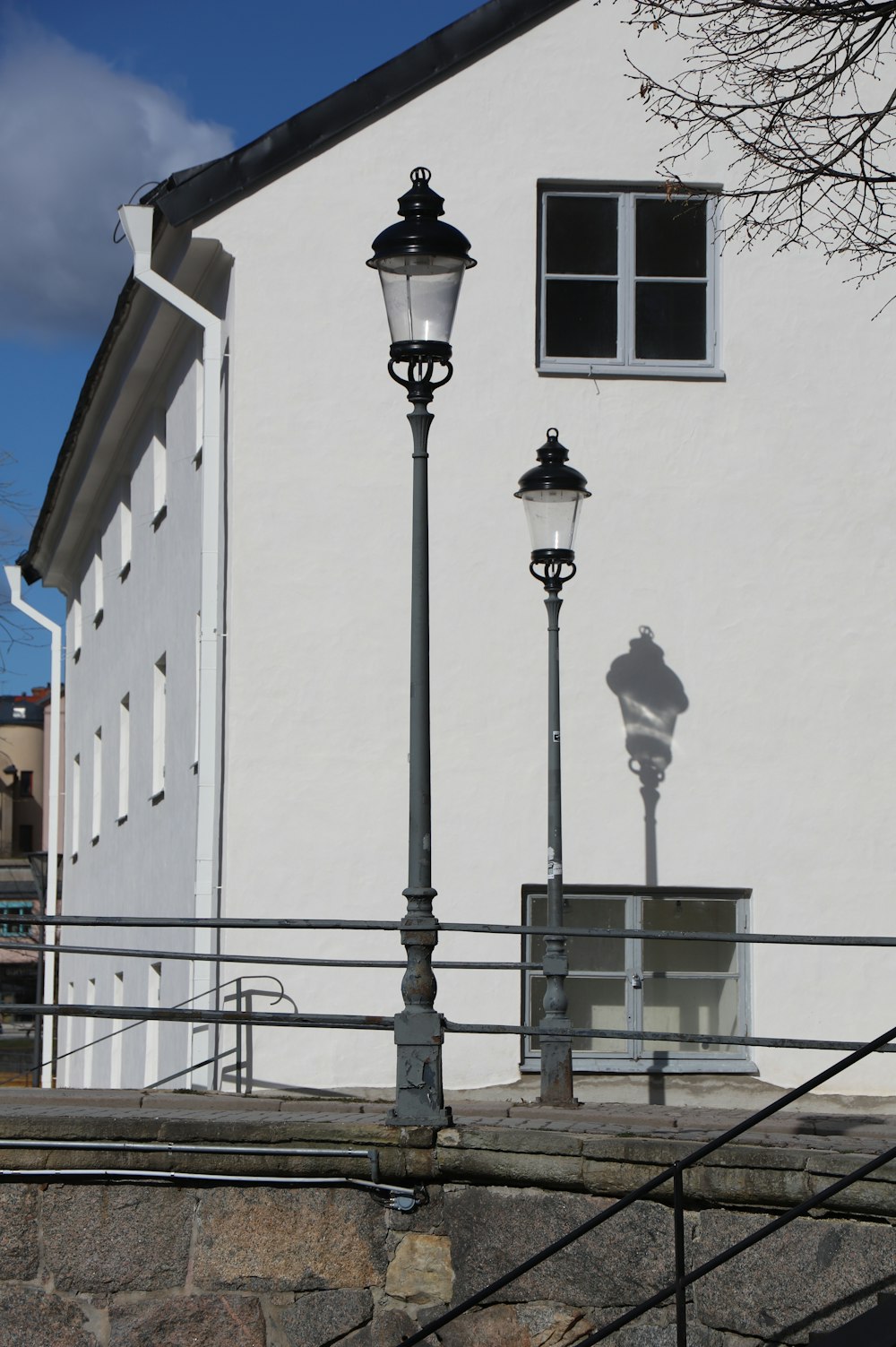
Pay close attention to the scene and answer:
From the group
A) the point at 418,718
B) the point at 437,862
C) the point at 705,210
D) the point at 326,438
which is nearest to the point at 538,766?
the point at 437,862

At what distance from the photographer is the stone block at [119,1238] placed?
6902 mm

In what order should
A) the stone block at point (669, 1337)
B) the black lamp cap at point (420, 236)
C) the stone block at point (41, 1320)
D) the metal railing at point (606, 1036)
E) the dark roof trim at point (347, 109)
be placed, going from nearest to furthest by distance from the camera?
the metal railing at point (606, 1036) → the stone block at point (669, 1337) → the stone block at point (41, 1320) → the black lamp cap at point (420, 236) → the dark roof trim at point (347, 109)

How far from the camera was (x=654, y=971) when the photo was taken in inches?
500

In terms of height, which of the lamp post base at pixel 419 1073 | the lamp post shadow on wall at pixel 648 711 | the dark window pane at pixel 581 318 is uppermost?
the dark window pane at pixel 581 318

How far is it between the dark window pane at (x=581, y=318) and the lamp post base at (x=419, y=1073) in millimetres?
6875

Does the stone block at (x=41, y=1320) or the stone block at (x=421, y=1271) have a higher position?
the stone block at (x=421, y=1271)

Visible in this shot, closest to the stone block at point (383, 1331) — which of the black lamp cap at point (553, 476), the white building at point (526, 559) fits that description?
the white building at point (526, 559)

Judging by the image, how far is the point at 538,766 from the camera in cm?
1242

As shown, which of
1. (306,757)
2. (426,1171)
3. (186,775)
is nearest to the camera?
(426,1171)

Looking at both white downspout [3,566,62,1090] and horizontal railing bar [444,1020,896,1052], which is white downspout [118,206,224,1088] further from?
white downspout [3,566,62,1090]

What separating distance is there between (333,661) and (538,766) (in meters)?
1.51

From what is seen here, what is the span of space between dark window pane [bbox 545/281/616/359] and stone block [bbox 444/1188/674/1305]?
7.40m

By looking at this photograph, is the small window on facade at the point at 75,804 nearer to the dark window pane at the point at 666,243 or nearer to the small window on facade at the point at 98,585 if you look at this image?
the small window on facade at the point at 98,585

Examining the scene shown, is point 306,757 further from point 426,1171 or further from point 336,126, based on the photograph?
point 426,1171
